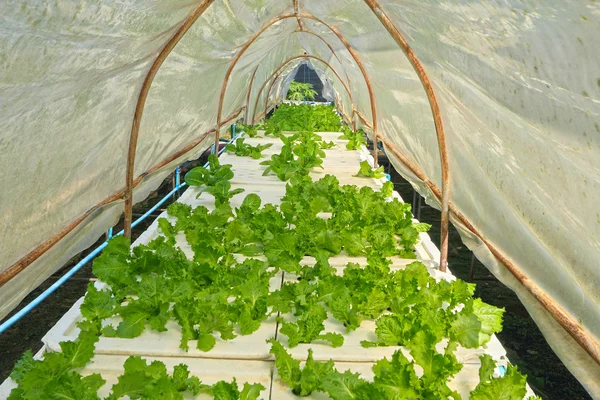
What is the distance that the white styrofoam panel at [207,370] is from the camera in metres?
2.25

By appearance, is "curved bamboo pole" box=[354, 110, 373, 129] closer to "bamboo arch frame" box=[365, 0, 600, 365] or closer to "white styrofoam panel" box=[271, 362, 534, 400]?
"bamboo arch frame" box=[365, 0, 600, 365]

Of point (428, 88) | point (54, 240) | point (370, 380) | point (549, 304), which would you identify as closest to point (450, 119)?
point (428, 88)

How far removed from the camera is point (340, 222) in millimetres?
4047

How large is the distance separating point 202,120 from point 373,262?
3.95 m

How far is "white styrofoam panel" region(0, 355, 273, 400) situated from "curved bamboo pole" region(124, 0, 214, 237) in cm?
157

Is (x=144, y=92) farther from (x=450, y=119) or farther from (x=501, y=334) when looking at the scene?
(x=501, y=334)

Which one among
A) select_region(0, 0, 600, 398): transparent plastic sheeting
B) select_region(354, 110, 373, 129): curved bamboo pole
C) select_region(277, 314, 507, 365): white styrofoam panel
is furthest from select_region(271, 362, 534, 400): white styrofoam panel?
select_region(354, 110, 373, 129): curved bamboo pole

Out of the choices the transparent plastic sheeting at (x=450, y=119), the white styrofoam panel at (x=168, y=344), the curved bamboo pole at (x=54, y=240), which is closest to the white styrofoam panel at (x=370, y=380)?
the white styrofoam panel at (x=168, y=344)

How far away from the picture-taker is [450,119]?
11.4ft

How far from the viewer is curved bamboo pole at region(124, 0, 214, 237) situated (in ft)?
11.2

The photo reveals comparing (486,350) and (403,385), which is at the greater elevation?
(403,385)

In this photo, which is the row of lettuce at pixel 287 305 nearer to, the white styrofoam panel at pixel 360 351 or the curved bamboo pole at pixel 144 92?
the white styrofoam panel at pixel 360 351

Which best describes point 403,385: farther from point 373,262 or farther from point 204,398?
point 373,262

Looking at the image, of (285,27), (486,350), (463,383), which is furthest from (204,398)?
(285,27)
